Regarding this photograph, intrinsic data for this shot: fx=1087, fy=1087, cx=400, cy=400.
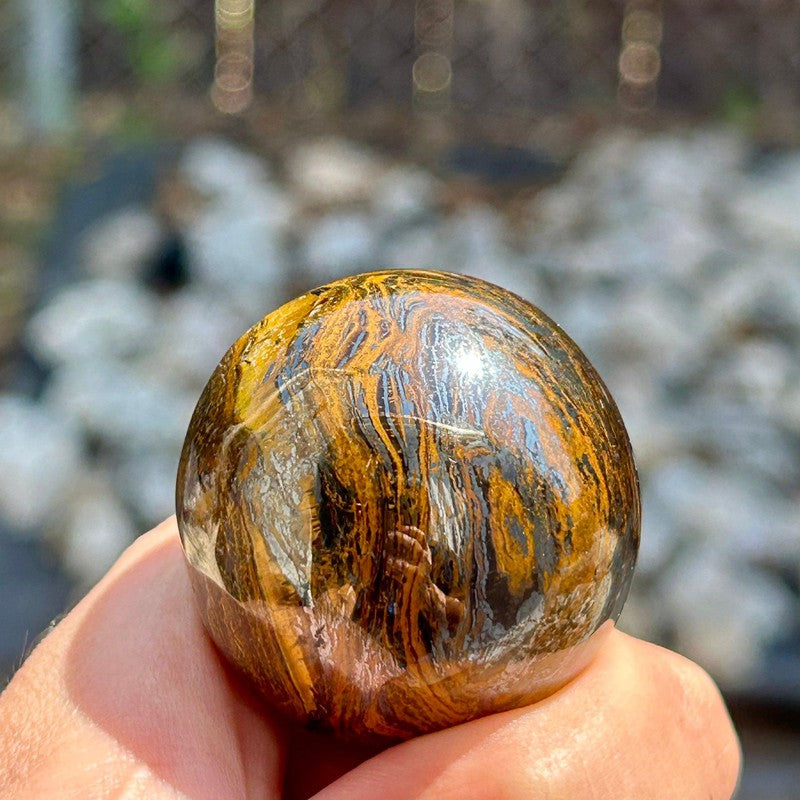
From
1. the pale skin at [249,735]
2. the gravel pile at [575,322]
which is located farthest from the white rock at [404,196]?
the pale skin at [249,735]

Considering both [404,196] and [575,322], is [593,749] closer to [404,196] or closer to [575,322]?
[575,322]

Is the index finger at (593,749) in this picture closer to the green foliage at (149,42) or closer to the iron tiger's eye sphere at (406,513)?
the iron tiger's eye sphere at (406,513)

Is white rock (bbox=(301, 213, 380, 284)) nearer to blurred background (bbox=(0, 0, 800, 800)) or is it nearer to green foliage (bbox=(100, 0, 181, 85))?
blurred background (bbox=(0, 0, 800, 800))

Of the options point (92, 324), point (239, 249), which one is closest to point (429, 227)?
point (239, 249)

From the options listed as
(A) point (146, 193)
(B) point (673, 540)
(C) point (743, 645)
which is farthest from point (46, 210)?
(C) point (743, 645)

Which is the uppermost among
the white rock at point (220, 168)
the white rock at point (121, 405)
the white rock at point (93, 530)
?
the white rock at point (220, 168)

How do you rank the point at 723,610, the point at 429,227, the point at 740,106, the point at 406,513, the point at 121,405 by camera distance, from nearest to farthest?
the point at 406,513 < the point at 723,610 < the point at 121,405 < the point at 429,227 < the point at 740,106
